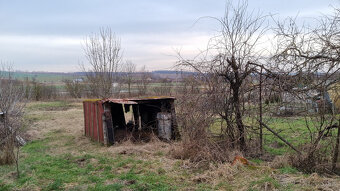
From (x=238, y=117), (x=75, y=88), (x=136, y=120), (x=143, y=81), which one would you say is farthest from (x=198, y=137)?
(x=75, y=88)

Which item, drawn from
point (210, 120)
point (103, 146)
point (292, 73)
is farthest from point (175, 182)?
point (103, 146)

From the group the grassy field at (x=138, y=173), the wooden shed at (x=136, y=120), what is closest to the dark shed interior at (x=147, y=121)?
the wooden shed at (x=136, y=120)

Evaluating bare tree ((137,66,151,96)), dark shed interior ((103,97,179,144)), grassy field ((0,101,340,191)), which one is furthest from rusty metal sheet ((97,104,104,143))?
bare tree ((137,66,151,96))

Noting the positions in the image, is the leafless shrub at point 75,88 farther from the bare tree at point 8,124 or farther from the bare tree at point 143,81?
the bare tree at point 8,124

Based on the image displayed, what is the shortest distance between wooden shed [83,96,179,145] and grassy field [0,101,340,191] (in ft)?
2.87

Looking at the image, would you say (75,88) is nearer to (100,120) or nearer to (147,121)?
(147,121)

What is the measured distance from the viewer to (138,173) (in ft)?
19.4

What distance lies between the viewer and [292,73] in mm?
6277

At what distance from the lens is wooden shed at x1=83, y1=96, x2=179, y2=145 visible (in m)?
8.97

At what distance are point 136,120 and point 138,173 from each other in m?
5.25

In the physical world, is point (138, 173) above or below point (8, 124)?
below

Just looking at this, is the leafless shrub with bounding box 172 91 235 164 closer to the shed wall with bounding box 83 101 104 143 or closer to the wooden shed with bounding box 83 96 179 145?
the wooden shed with bounding box 83 96 179 145

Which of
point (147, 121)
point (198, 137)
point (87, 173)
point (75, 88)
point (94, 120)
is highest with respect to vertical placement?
point (75, 88)

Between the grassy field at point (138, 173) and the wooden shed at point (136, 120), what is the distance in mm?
875
